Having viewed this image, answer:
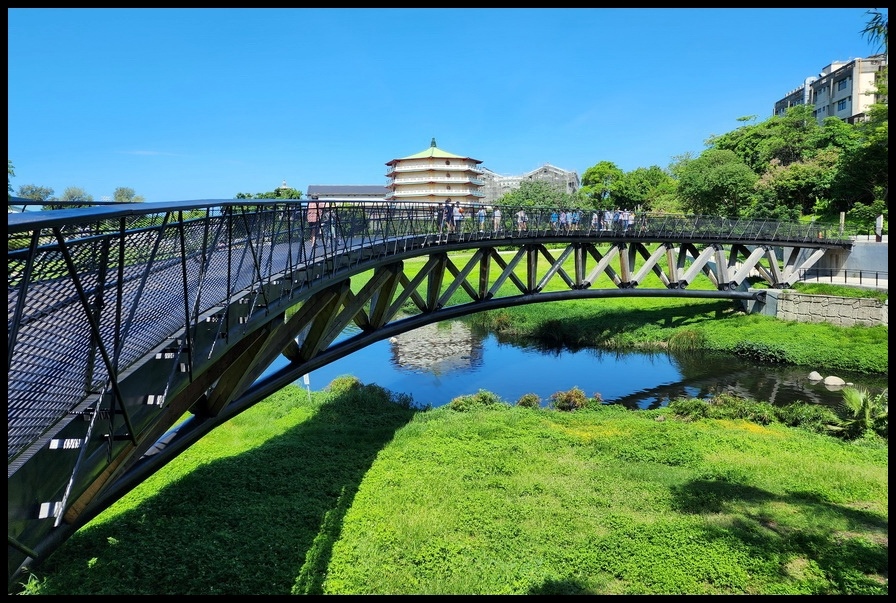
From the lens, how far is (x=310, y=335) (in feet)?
35.8

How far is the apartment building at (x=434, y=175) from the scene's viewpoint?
7956cm

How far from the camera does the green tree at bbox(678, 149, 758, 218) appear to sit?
4241 centimetres

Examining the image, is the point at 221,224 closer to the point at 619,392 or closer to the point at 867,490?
the point at 867,490

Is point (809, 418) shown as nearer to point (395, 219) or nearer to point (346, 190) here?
point (395, 219)

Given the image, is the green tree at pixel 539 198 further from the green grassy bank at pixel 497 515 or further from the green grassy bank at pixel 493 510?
the green grassy bank at pixel 497 515

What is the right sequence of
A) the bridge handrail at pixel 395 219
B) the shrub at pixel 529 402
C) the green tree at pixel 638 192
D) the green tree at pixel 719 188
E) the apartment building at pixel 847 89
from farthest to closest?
the green tree at pixel 638 192, the apartment building at pixel 847 89, the green tree at pixel 719 188, the shrub at pixel 529 402, the bridge handrail at pixel 395 219

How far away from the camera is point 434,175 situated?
79.6 metres

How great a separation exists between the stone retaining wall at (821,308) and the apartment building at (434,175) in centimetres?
5609

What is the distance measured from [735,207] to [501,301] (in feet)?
108

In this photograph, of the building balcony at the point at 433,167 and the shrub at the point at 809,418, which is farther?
the building balcony at the point at 433,167

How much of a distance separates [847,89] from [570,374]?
5422cm

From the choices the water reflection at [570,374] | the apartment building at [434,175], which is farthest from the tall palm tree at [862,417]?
the apartment building at [434,175]

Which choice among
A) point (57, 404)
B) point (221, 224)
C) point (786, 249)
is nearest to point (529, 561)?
point (221, 224)

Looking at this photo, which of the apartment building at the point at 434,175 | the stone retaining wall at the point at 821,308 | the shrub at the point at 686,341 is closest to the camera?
the stone retaining wall at the point at 821,308
